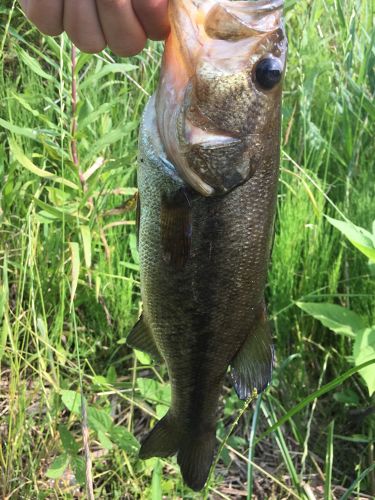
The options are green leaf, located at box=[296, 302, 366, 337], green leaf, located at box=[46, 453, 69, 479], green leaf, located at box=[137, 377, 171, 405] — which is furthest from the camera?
green leaf, located at box=[296, 302, 366, 337]

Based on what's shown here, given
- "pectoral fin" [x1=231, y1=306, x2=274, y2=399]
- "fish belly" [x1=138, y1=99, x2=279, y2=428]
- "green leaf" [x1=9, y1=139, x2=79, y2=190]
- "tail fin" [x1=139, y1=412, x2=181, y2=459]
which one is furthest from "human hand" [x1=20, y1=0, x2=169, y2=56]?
"tail fin" [x1=139, y1=412, x2=181, y2=459]

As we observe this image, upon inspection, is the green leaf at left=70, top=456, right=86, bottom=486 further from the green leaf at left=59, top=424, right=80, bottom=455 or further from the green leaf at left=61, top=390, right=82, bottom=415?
the green leaf at left=61, top=390, right=82, bottom=415

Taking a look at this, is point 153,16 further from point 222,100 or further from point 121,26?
point 222,100

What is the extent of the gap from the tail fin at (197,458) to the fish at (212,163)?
40 centimetres

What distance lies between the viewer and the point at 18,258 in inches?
87.8

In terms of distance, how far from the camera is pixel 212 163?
4.20 ft

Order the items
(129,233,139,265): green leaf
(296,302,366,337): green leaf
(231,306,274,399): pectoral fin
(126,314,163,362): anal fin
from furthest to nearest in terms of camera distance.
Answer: (129,233,139,265): green leaf < (296,302,366,337): green leaf < (126,314,163,362): anal fin < (231,306,274,399): pectoral fin

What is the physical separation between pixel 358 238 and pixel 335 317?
1.23 feet

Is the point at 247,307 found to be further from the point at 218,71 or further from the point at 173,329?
the point at 218,71

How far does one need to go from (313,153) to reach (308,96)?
0.27 meters

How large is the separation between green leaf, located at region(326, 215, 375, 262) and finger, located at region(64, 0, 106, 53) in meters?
0.89

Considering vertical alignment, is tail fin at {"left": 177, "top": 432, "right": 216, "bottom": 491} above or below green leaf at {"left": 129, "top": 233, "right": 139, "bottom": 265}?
below

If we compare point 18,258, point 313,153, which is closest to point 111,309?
point 18,258

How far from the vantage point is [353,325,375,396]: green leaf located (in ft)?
5.78
